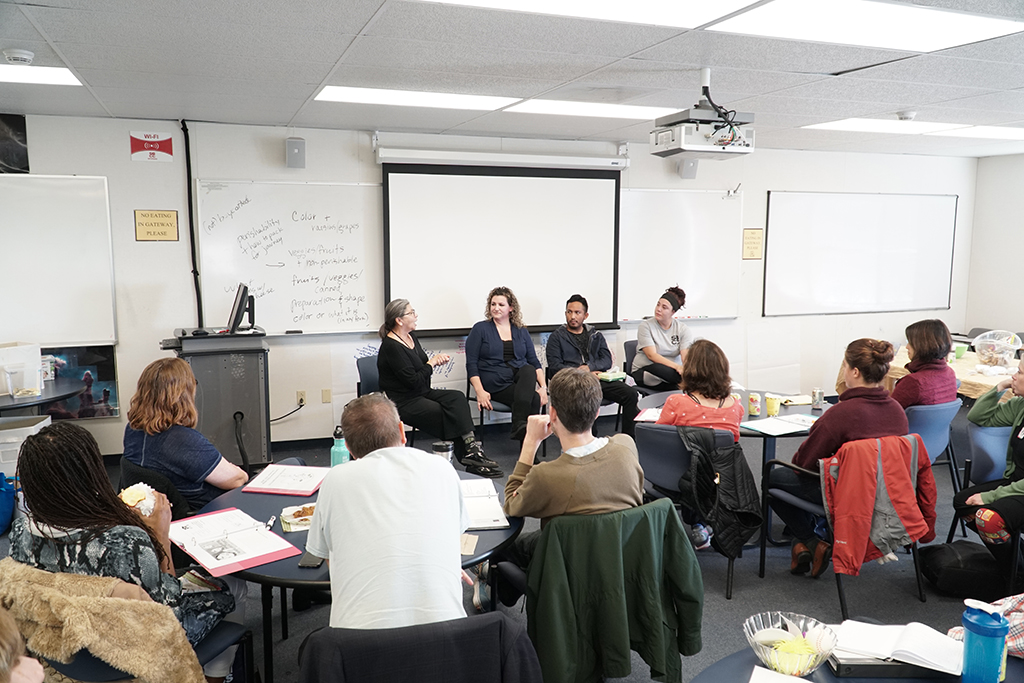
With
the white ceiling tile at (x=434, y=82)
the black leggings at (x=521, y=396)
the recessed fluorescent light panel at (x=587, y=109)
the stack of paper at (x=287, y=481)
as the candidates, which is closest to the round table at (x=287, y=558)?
the stack of paper at (x=287, y=481)

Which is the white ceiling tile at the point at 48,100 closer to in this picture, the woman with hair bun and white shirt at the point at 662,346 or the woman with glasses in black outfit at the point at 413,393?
the woman with glasses in black outfit at the point at 413,393

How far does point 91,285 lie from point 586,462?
4.16 metres

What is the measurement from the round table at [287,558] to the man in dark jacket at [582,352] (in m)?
2.66

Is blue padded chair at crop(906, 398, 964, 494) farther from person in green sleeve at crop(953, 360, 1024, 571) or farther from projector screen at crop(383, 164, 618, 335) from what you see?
projector screen at crop(383, 164, 618, 335)

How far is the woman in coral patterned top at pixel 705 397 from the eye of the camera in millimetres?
3230

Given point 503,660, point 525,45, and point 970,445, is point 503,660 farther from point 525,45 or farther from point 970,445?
point 970,445

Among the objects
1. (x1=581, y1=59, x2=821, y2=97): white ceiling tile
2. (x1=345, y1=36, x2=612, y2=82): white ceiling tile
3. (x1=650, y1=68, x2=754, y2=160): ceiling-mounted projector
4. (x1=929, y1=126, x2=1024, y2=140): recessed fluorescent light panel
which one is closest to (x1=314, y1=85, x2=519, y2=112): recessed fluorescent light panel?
(x1=345, y1=36, x2=612, y2=82): white ceiling tile

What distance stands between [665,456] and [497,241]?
3004 millimetres

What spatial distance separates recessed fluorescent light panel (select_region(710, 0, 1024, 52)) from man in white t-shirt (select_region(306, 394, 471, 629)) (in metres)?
2.03

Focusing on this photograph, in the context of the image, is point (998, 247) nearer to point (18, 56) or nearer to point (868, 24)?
point (868, 24)

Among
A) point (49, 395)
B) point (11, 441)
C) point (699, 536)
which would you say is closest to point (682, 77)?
point (699, 536)

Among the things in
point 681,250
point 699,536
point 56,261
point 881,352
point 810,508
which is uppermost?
point 681,250

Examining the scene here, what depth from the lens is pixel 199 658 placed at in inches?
77.9

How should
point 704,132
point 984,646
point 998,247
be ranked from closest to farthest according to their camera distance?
point 984,646 < point 704,132 < point 998,247
